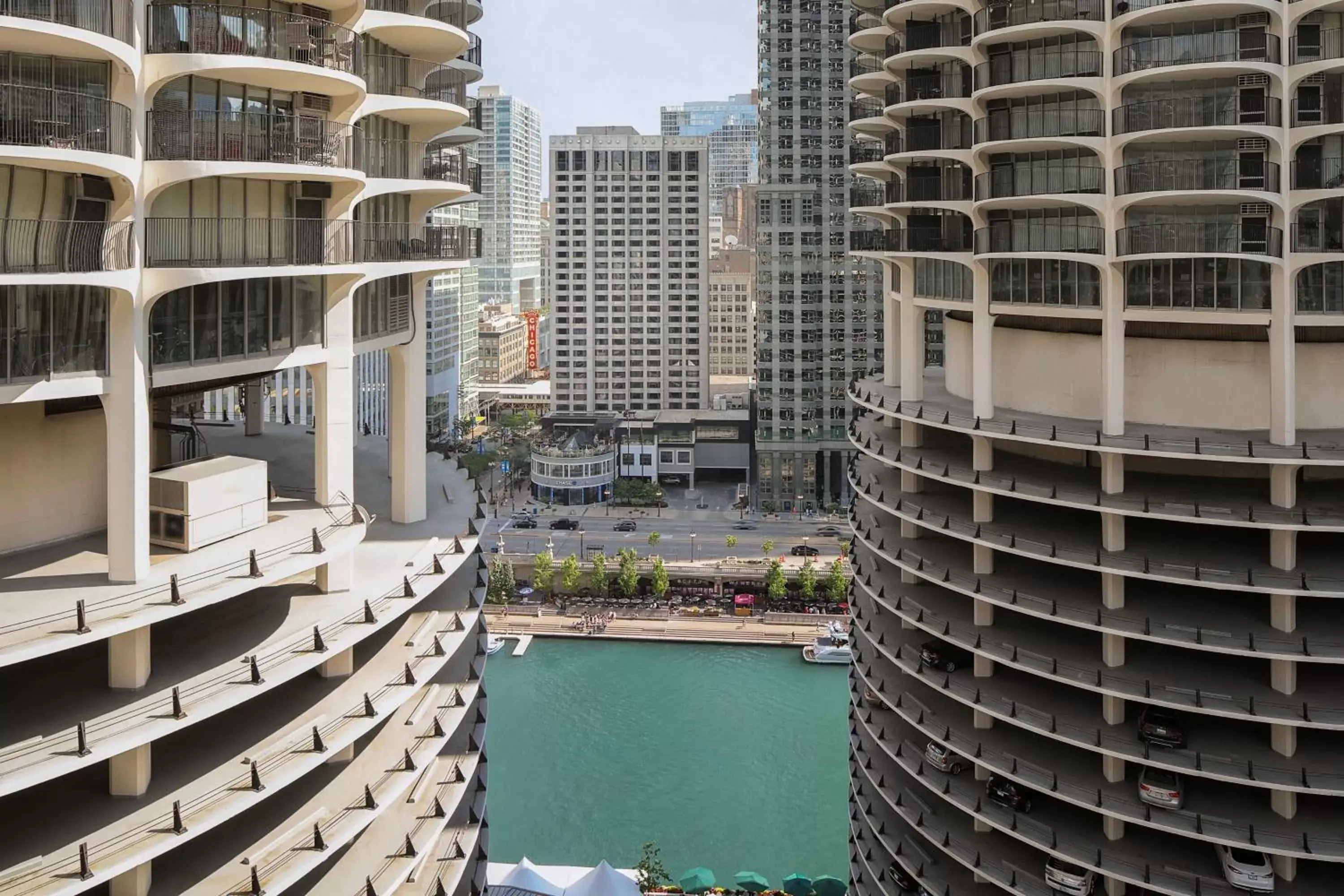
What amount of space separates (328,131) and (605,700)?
52509 mm

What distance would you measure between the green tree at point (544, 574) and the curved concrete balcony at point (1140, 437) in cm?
5910

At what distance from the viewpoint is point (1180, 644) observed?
22.4 metres

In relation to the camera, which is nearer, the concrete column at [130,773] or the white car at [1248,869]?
the concrete column at [130,773]

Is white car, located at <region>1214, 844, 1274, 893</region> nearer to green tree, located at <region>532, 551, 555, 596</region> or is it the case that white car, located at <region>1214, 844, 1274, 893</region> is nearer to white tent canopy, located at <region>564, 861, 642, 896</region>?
white tent canopy, located at <region>564, 861, 642, 896</region>

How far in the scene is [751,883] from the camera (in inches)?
1720

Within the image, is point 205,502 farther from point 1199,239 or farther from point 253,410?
point 1199,239

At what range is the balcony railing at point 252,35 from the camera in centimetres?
1709

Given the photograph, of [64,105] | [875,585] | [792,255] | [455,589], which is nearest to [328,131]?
[64,105]

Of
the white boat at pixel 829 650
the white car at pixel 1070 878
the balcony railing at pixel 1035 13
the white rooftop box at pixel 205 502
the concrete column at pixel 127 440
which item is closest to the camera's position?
the concrete column at pixel 127 440

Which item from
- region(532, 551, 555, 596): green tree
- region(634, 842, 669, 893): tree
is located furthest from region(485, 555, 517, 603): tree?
region(634, 842, 669, 893): tree

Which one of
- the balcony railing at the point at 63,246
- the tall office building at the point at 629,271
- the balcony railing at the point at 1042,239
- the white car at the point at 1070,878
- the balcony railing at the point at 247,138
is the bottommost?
the white car at the point at 1070,878

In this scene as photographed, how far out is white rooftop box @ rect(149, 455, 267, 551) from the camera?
59.8ft

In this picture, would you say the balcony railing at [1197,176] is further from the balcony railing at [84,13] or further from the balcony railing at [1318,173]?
the balcony railing at [84,13]

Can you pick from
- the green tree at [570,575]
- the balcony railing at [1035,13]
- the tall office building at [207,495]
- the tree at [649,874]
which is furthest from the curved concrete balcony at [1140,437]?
the green tree at [570,575]
